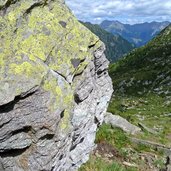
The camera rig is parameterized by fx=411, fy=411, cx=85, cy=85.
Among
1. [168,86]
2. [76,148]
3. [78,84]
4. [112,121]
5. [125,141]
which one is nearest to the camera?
[78,84]

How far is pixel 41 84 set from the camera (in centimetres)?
1166

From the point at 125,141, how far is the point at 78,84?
838 cm

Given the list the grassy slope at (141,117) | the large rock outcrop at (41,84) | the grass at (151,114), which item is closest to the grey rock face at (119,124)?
the grassy slope at (141,117)

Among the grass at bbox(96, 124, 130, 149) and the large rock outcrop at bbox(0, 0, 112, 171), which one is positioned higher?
the large rock outcrop at bbox(0, 0, 112, 171)

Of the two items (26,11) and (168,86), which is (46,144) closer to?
(26,11)

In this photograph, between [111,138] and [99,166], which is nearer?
[99,166]

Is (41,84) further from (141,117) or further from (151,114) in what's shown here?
(151,114)

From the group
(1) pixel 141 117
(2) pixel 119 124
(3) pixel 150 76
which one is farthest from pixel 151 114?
(3) pixel 150 76

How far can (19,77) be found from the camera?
11227 mm

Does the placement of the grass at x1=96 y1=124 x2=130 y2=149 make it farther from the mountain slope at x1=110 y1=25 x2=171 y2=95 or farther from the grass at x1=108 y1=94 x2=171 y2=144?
the mountain slope at x1=110 y1=25 x2=171 y2=95

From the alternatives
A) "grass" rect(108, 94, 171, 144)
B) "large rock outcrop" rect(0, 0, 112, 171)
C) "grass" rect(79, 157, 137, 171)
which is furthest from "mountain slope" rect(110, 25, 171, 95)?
"large rock outcrop" rect(0, 0, 112, 171)

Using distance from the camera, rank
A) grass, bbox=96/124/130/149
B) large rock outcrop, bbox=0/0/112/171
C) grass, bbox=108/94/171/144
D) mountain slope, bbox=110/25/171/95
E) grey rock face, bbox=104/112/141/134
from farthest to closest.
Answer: mountain slope, bbox=110/25/171/95 → grass, bbox=108/94/171/144 → grey rock face, bbox=104/112/141/134 → grass, bbox=96/124/130/149 → large rock outcrop, bbox=0/0/112/171

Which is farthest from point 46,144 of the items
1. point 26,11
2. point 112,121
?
point 112,121

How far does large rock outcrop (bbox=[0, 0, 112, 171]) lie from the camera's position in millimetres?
11203
